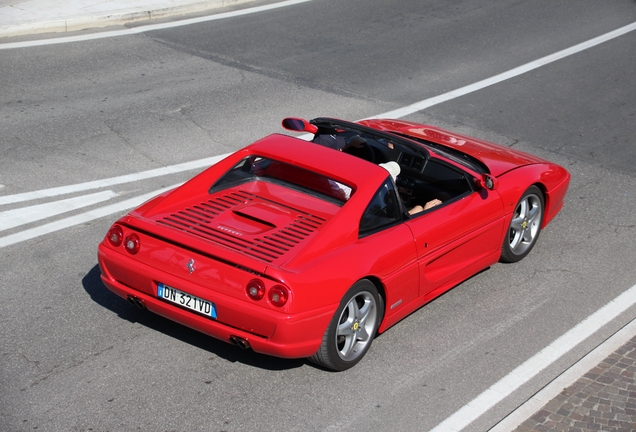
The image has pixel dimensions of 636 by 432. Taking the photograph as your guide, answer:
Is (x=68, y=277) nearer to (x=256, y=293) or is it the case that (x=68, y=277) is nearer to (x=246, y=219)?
(x=246, y=219)

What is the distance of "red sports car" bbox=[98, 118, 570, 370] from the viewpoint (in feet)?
17.8

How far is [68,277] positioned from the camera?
6.86m

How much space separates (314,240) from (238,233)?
52cm

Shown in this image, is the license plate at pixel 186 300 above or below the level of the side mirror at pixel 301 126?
below

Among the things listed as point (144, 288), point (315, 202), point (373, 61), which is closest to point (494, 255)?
point (315, 202)

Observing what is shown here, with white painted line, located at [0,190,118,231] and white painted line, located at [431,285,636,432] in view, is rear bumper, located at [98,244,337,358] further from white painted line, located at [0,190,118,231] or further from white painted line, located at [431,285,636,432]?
white painted line, located at [0,190,118,231]

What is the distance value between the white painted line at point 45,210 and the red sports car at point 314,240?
2181 millimetres

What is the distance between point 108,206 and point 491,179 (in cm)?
366

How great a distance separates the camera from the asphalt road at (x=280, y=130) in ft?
18.1

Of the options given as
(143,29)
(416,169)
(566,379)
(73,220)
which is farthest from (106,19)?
(566,379)

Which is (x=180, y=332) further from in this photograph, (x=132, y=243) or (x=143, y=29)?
(x=143, y=29)

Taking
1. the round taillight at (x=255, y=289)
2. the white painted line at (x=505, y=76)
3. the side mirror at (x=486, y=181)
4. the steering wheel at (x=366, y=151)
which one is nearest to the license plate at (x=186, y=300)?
the round taillight at (x=255, y=289)

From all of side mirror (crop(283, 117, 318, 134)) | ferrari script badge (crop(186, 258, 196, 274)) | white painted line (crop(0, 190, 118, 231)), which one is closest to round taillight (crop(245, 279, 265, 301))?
ferrari script badge (crop(186, 258, 196, 274))

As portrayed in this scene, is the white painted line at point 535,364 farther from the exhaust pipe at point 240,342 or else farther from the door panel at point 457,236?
the exhaust pipe at point 240,342
